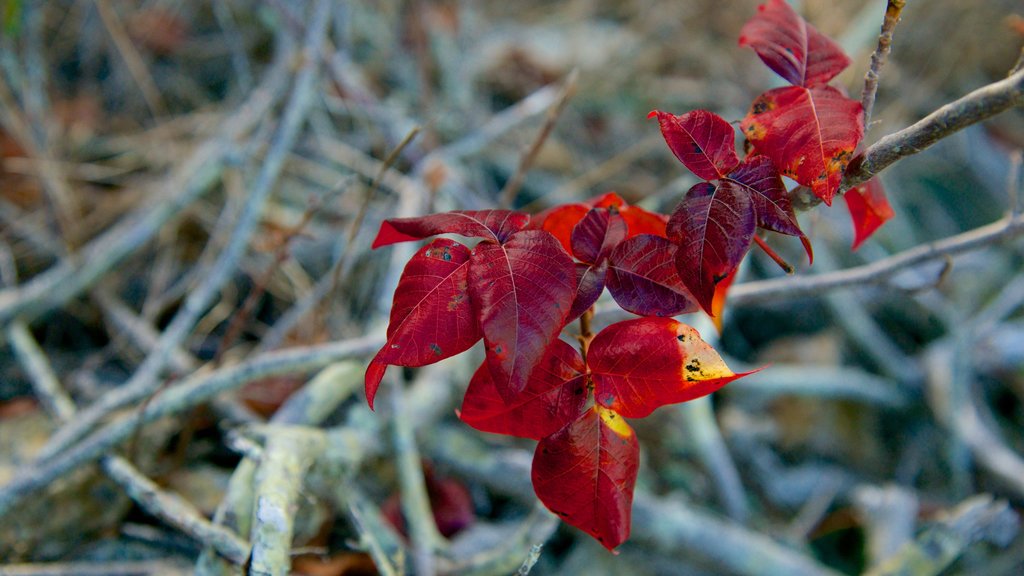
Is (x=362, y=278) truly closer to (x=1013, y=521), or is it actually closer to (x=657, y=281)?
(x=657, y=281)

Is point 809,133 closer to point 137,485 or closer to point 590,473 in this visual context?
point 590,473

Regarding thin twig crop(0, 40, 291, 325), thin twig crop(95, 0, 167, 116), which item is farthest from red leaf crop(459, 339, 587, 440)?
thin twig crop(95, 0, 167, 116)

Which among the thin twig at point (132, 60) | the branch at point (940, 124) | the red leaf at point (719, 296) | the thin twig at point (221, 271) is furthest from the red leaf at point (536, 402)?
the thin twig at point (132, 60)

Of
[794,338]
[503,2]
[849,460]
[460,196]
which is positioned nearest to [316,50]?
[460,196]

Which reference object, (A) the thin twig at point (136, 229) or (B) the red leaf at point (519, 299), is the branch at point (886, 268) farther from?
(A) the thin twig at point (136, 229)

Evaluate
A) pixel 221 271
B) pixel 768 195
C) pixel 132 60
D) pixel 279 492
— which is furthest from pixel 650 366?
pixel 132 60

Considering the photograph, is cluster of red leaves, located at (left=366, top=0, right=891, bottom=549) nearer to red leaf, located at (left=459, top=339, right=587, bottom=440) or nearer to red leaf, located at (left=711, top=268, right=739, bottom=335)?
red leaf, located at (left=459, top=339, right=587, bottom=440)
